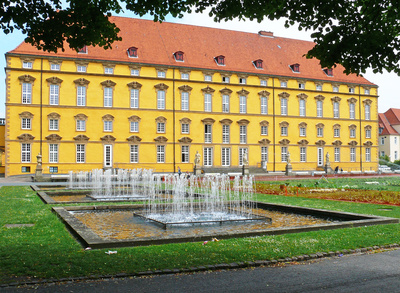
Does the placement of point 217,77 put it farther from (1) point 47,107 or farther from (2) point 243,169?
(1) point 47,107

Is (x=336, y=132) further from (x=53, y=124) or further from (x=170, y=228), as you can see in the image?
(x=170, y=228)

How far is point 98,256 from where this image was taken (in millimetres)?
7691

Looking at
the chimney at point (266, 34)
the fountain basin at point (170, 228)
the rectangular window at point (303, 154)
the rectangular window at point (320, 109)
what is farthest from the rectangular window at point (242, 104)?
the fountain basin at point (170, 228)

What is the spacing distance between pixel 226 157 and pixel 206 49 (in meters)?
14.1

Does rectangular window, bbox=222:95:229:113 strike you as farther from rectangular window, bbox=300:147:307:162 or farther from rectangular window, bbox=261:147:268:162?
rectangular window, bbox=300:147:307:162

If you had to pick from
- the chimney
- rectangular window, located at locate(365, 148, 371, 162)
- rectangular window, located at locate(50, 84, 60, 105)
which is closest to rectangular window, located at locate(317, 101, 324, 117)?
rectangular window, located at locate(365, 148, 371, 162)

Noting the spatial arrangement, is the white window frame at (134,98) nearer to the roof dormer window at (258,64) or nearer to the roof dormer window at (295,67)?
the roof dormer window at (258,64)

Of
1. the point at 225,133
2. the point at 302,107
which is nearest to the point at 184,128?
the point at 225,133

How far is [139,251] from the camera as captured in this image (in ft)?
26.6

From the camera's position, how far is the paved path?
610 cm

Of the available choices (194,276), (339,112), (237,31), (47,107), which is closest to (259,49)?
(237,31)

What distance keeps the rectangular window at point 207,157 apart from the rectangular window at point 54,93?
58.9ft

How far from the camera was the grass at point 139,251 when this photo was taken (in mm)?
6891

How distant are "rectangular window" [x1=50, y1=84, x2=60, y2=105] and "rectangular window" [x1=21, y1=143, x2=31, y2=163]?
17.2ft
